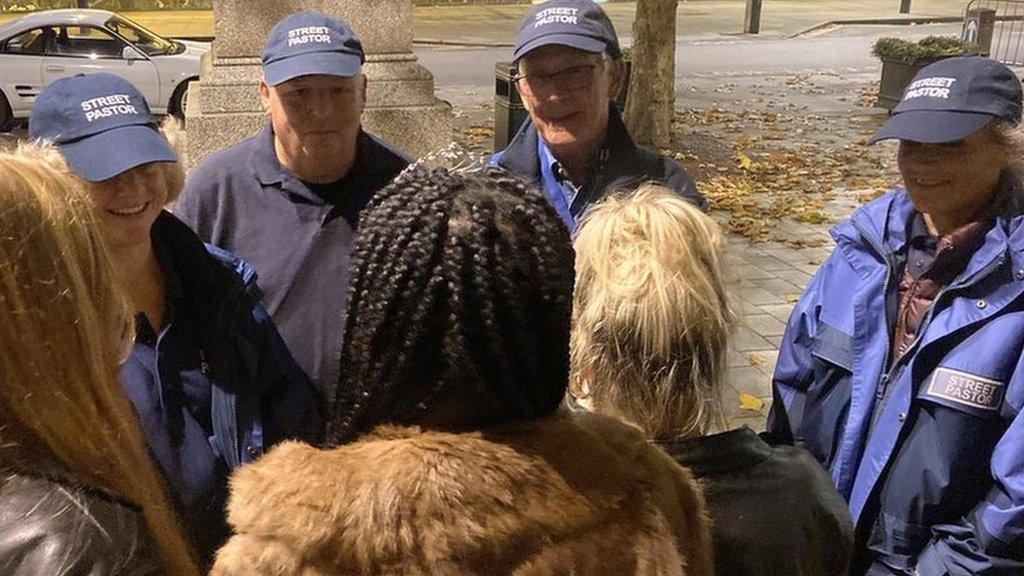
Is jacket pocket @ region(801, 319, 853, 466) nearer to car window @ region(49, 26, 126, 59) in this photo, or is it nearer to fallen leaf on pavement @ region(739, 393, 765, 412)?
fallen leaf on pavement @ region(739, 393, 765, 412)

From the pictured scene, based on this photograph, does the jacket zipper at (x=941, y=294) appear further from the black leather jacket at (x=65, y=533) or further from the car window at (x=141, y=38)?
the car window at (x=141, y=38)

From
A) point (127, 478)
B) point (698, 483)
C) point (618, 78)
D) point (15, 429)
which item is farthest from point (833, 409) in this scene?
point (15, 429)

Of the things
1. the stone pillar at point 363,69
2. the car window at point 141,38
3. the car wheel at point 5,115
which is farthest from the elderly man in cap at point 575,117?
the car wheel at point 5,115

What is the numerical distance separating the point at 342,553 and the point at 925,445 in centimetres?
148

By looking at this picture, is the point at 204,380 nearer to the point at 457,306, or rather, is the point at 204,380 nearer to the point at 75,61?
the point at 457,306

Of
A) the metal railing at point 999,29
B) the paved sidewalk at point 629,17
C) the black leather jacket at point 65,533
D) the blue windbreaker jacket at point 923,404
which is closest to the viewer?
the black leather jacket at point 65,533

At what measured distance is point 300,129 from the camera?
275cm

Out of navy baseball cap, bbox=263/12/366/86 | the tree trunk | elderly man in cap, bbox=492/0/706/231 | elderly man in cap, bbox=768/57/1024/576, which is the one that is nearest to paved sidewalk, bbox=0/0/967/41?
the tree trunk

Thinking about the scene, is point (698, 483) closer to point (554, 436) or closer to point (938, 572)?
point (554, 436)

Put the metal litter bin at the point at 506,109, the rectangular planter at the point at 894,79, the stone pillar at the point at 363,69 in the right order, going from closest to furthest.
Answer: the stone pillar at the point at 363,69
the metal litter bin at the point at 506,109
the rectangular planter at the point at 894,79

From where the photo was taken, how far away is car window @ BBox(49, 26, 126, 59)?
1241 centimetres

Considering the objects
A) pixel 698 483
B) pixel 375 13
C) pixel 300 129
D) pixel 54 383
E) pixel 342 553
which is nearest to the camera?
pixel 342 553

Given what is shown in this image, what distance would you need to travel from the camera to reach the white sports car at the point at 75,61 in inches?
478

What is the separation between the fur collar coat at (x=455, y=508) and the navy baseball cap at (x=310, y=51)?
1700 mm
